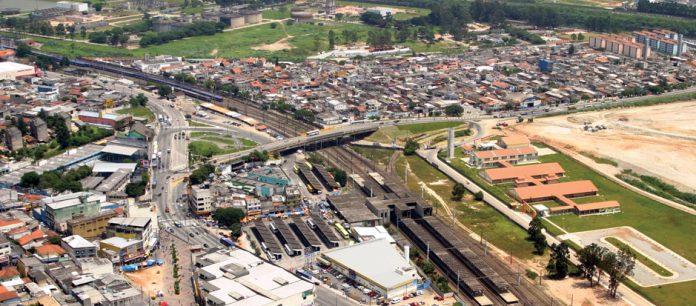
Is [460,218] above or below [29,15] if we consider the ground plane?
below

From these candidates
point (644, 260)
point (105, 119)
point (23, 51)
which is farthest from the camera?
point (23, 51)

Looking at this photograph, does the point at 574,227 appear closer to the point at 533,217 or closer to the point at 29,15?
the point at 533,217

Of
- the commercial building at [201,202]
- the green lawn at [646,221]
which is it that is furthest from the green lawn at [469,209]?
the commercial building at [201,202]

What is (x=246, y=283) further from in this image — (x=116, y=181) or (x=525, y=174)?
(x=525, y=174)

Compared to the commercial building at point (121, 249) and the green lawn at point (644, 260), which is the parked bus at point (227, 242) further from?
the green lawn at point (644, 260)

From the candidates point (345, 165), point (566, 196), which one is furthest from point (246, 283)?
point (566, 196)

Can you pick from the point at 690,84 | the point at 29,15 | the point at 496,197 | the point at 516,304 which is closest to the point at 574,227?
the point at 496,197

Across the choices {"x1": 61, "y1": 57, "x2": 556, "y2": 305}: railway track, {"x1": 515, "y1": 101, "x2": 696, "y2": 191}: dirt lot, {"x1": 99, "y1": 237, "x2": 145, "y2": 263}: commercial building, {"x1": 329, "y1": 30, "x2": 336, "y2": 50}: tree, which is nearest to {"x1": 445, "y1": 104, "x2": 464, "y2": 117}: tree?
{"x1": 515, "y1": 101, "x2": 696, "y2": 191}: dirt lot

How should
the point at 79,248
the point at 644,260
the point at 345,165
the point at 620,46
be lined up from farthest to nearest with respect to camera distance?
the point at 620,46 < the point at 345,165 < the point at 644,260 < the point at 79,248
